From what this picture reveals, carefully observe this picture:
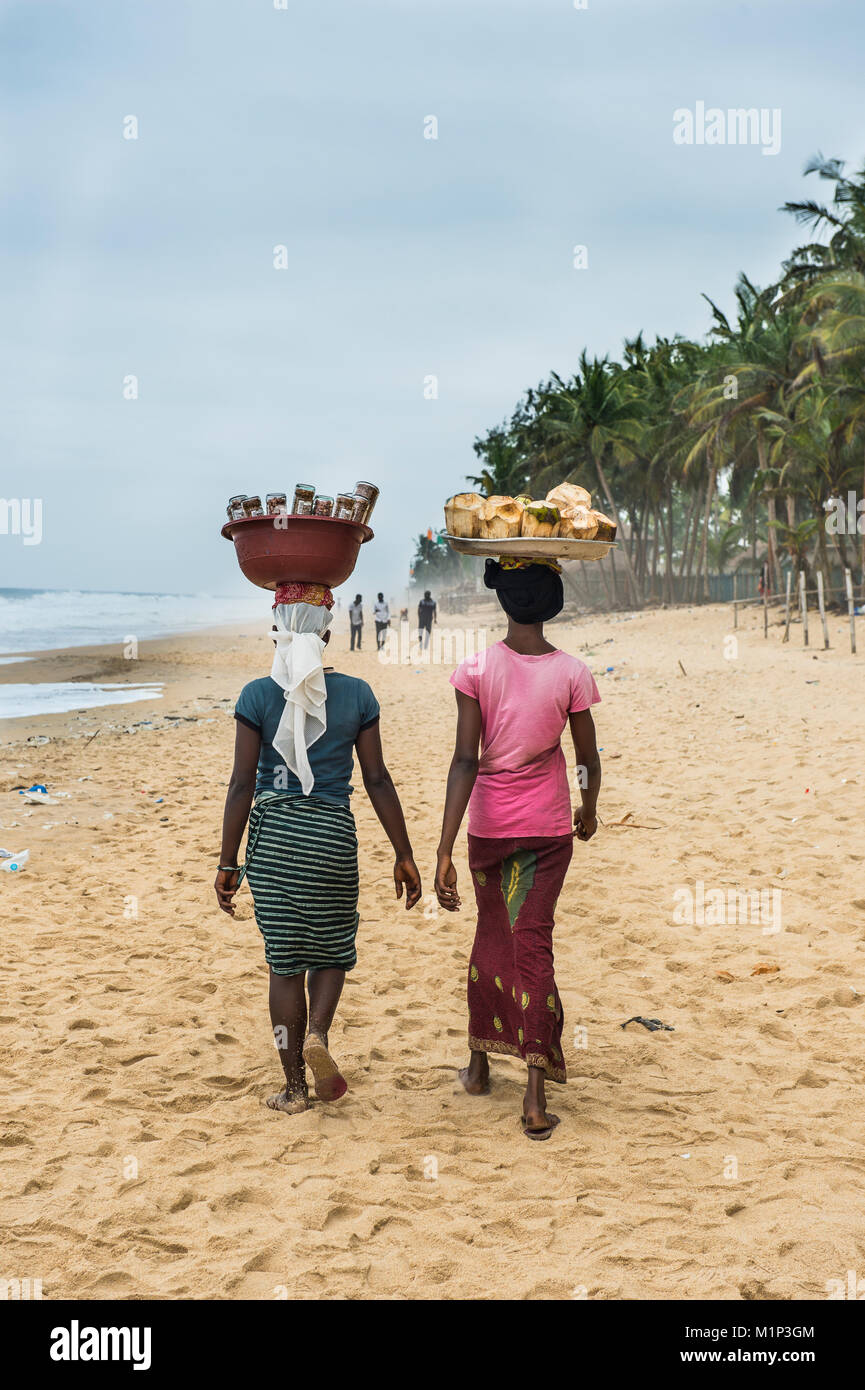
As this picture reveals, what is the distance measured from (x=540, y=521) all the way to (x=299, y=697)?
0.95m

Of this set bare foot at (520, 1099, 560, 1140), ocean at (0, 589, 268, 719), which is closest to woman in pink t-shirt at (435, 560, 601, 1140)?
bare foot at (520, 1099, 560, 1140)

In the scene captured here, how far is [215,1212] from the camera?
291 cm

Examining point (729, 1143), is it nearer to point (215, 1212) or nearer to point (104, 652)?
point (215, 1212)

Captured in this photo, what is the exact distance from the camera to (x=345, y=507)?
3.40 m

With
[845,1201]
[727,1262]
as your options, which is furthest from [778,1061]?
[727,1262]

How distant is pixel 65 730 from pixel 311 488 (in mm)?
11253

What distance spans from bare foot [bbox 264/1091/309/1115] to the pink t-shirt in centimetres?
113

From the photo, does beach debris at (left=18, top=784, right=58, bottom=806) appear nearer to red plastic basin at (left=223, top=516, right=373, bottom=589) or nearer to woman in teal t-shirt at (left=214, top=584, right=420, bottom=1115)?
woman in teal t-shirt at (left=214, top=584, right=420, bottom=1115)

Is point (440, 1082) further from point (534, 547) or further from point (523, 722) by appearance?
point (534, 547)

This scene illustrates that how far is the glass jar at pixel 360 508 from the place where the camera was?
11.2 ft

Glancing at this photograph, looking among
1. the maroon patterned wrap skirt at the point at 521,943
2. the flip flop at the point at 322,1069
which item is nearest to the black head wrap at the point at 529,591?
the maroon patterned wrap skirt at the point at 521,943

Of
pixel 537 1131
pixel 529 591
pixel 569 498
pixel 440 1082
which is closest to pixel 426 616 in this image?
pixel 440 1082

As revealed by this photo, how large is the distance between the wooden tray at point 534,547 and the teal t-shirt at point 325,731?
571 mm
